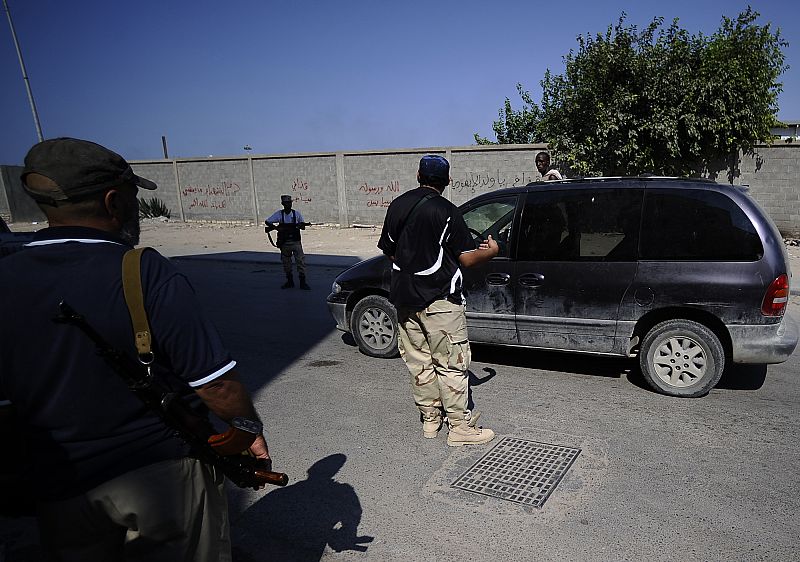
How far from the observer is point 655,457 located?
3.54m

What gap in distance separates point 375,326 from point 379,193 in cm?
1340

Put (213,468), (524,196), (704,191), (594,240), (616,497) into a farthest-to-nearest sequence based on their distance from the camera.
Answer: (524,196), (594,240), (704,191), (616,497), (213,468)

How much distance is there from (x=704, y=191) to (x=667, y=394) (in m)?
1.69

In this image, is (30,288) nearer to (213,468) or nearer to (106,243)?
(106,243)

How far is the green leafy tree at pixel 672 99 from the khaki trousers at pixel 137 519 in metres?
13.5

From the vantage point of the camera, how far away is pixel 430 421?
3.93 metres

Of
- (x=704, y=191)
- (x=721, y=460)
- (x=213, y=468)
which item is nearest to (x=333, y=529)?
(x=213, y=468)

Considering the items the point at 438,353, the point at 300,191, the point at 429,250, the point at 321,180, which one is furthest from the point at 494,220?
the point at 300,191

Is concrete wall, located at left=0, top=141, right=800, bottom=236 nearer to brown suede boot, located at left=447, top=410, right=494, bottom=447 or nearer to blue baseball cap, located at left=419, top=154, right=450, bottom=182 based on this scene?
blue baseball cap, located at left=419, top=154, right=450, bottom=182

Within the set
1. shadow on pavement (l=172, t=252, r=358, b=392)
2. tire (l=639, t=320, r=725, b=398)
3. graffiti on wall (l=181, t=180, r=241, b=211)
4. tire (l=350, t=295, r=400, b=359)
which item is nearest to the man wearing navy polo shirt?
shadow on pavement (l=172, t=252, r=358, b=392)

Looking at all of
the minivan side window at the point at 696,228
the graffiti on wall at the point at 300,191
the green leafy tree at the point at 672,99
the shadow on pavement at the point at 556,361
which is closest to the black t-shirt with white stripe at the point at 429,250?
the minivan side window at the point at 696,228

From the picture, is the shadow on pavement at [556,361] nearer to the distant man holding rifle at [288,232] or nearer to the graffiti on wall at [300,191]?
the distant man holding rifle at [288,232]

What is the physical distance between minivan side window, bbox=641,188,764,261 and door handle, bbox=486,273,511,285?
3.77 feet

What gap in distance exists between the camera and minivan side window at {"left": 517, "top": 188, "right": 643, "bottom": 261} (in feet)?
15.2
